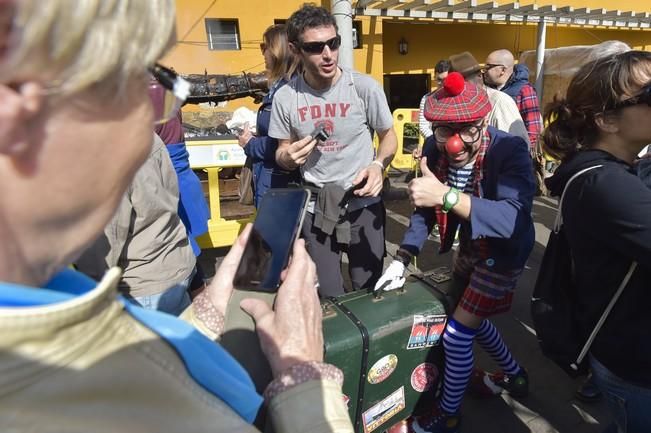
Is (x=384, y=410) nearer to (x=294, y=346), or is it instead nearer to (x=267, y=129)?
(x=294, y=346)

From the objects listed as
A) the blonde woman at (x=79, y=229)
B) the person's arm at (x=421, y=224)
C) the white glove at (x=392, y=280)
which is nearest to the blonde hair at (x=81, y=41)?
the blonde woman at (x=79, y=229)

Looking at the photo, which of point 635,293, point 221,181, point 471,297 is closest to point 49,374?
point 635,293

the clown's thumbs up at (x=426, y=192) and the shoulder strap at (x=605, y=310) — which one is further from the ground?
the clown's thumbs up at (x=426, y=192)

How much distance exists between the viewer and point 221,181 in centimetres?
610

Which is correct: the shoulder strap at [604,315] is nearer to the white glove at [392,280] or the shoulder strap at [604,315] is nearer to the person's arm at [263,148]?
the white glove at [392,280]

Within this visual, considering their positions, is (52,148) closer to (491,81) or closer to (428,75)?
(491,81)

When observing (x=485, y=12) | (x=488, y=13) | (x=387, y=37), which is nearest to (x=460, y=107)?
(x=485, y=12)

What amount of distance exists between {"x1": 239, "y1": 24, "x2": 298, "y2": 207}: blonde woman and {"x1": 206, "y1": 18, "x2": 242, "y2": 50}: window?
7510 millimetres

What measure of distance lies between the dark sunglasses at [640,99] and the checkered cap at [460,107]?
1.88 ft

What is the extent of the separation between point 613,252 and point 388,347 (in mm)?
917

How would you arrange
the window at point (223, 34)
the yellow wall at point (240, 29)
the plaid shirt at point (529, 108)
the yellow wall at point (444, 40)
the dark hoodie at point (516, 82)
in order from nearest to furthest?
the plaid shirt at point (529, 108) → the dark hoodie at point (516, 82) → the yellow wall at point (240, 29) → the window at point (223, 34) → the yellow wall at point (444, 40)

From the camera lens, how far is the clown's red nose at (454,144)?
78.1 inches

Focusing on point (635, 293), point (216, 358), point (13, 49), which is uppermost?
point (13, 49)

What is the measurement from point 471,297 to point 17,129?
192 cm
